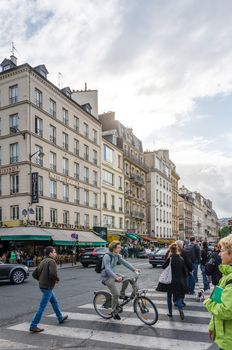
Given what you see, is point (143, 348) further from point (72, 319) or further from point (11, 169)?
point (11, 169)

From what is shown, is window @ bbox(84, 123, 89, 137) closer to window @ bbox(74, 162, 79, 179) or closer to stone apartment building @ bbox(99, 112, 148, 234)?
window @ bbox(74, 162, 79, 179)

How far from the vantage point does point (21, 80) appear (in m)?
31.2

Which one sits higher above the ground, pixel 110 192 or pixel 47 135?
pixel 47 135

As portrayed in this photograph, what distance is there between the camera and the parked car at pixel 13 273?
601 inches

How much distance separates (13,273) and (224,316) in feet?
44.9

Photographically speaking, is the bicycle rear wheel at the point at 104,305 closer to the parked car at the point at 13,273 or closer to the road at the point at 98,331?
the road at the point at 98,331

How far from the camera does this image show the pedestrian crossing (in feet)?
20.0

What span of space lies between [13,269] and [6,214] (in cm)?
1573

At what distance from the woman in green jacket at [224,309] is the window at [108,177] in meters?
42.1

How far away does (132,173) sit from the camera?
181 feet

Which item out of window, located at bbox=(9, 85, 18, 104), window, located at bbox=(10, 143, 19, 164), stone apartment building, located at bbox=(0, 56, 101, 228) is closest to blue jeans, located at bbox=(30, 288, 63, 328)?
stone apartment building, located at bbox=(0, 56, 101, 228)

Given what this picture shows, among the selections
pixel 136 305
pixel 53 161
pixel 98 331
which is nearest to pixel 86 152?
Result: pixel 53 161

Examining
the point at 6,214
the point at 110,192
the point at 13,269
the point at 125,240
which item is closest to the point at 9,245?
the point at 6,214

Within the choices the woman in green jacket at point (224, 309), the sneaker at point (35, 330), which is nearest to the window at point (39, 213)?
the sneaker at point (35, 330)
